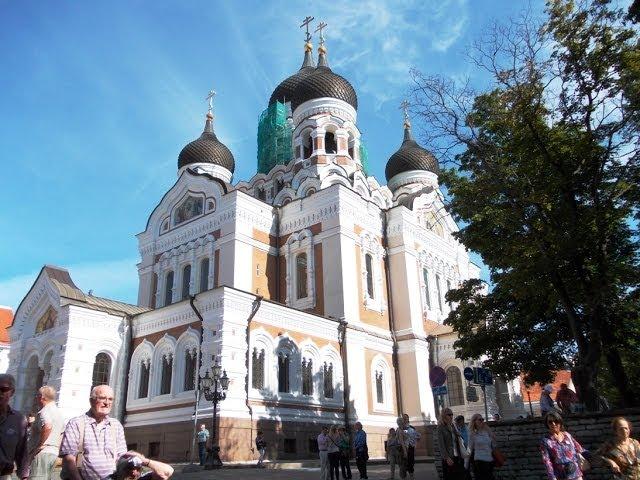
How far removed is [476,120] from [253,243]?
13171mm

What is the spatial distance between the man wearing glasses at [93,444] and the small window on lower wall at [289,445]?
14.8 meters

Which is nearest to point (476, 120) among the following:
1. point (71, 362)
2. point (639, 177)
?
point (639, 177)

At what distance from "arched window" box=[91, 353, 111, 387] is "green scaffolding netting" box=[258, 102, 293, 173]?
16.9m

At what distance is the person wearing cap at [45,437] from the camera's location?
641 centimetres

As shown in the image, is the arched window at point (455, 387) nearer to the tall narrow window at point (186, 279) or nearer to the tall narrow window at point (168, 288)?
the tall narrow window at point (186, 279)

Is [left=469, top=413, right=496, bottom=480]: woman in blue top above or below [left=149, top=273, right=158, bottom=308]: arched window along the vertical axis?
below

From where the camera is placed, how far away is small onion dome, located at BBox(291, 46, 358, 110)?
1218 inches

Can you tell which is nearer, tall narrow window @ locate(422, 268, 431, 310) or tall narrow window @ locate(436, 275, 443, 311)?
tall narrow window @ locate(422, 268, 431, 310)

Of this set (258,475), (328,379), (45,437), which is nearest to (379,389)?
(328,379)

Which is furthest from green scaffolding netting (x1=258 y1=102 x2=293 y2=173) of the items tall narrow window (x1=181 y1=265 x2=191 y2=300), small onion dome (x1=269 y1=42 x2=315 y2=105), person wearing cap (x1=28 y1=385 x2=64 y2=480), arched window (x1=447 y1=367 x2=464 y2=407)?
person wearing cap (x1=28 y1=385 x2=64 y2=480)

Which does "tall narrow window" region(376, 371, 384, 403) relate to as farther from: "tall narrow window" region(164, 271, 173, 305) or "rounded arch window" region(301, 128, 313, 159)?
"rounded arch window" region(301, 128, 313, 159)

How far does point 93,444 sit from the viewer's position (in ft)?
13.8

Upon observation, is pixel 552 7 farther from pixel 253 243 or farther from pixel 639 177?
pixel 253 243

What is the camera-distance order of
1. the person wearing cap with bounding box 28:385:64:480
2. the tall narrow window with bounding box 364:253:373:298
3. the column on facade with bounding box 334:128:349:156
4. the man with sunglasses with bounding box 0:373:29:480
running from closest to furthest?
the man with sunglasses with bounding box 0:373:29:480
the person wearing cap with bounding box 28:385:64:480
the tall narrow window with bounding box 364:253:373:298
the column on facade with bounding box 334:128:349:156
